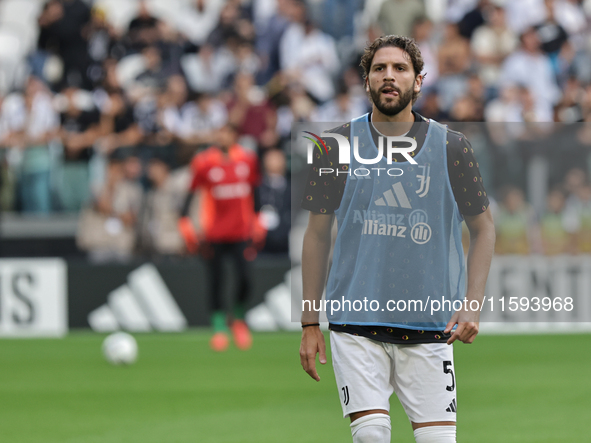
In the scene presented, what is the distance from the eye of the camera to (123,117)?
14.0m

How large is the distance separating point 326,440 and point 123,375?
3.67 metres

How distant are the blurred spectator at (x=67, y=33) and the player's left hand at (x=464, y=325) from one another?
12.6 meters

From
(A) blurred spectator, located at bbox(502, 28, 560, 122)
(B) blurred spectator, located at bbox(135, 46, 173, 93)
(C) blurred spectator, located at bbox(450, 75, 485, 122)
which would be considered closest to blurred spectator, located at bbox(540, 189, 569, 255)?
(C) blurred spectator, located at bbox(450, 75, 485, 122)

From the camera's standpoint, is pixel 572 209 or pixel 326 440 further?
pixel 572 209

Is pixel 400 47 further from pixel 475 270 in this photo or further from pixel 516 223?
pixel 516 223

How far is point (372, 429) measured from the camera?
3.84 meters

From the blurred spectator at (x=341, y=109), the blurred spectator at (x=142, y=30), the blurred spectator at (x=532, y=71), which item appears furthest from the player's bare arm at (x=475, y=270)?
the blurred spectator at (x=142, y=30)

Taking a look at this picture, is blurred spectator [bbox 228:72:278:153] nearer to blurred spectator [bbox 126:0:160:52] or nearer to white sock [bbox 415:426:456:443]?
blurred spectator [bbox 126:0:160:52]

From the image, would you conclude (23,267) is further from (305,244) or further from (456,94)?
(305,244)

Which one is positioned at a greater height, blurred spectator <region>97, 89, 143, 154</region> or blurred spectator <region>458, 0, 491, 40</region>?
blurred spectator <region>458, 0, 491, 40</region>

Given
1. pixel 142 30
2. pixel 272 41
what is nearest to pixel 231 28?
pixel 272 41

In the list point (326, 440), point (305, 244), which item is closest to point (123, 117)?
point (326, 440)

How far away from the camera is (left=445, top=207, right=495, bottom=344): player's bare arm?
3.72 meters

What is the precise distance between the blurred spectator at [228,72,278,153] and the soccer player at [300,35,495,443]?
9.45 m
